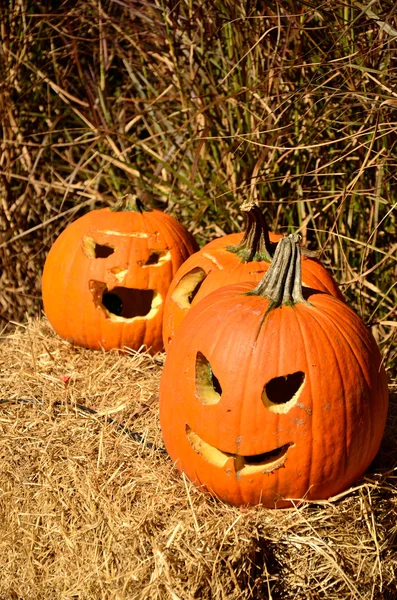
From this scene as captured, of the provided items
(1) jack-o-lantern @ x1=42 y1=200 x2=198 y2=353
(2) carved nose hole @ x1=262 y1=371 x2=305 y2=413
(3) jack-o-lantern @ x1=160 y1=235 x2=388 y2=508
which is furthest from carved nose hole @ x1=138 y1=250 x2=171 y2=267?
(2) carved nose hole @ x1=262 y1=371 x2=305 y2=413

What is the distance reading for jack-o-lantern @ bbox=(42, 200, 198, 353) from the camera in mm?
3402

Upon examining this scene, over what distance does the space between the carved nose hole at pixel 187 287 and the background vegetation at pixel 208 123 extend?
367 mm

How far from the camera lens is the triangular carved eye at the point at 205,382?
235cm

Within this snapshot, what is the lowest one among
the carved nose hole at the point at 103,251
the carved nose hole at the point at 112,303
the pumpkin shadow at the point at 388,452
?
the carved nose hole at the point at 112,303

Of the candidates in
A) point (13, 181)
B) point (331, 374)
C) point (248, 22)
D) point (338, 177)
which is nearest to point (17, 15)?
point (13, 181)

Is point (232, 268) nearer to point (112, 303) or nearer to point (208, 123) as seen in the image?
point (112, 303)

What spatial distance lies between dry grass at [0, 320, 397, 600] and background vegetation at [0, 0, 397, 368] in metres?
0.84

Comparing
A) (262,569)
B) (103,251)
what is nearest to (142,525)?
(262,569)

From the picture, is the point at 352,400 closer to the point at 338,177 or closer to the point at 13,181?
the point at 338,177

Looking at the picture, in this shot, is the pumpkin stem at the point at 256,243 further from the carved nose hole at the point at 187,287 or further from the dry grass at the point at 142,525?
the dry grass at the point at 142,525

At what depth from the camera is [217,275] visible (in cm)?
294

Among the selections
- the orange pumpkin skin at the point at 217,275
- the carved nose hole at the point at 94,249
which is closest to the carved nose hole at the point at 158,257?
the carved nose hole at the point at 94,249

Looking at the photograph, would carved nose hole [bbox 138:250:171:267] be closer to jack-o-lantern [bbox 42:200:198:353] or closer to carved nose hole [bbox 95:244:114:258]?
jack-o-lantern [bbox 42:200:198:353]

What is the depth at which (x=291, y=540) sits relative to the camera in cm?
218
